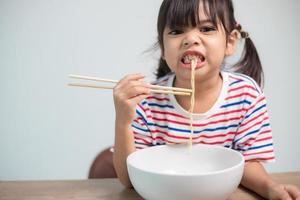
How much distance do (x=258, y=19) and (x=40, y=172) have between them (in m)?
1.37

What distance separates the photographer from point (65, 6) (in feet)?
5.64

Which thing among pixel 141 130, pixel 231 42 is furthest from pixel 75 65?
pixel 231 42

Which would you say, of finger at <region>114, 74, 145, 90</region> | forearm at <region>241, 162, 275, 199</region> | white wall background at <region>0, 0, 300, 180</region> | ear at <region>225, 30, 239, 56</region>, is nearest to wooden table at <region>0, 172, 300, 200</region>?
forearm at <region>241, 162, 275, 199</region>

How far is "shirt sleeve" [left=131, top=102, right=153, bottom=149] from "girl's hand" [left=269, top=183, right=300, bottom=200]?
15.1 inches

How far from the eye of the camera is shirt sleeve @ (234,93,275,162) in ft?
3.15

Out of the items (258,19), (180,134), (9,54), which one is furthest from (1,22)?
(258,19)

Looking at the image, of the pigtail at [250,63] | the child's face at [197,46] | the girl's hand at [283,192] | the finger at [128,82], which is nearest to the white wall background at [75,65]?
the pigtail at [250,63]

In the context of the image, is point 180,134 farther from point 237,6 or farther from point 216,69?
point 237,6

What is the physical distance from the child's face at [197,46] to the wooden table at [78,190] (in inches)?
13.0

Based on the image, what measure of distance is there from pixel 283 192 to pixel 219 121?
0.31 meters

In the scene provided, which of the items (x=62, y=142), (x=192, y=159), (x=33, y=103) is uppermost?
(x=192, y=159)

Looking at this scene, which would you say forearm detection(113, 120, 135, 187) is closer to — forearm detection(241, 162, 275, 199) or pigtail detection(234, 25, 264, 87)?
forearm detection(241, 162, 275, 199)

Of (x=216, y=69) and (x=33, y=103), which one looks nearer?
(x=216, y=69)

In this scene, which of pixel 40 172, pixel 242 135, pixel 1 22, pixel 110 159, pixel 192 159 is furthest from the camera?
pixel 40 172
